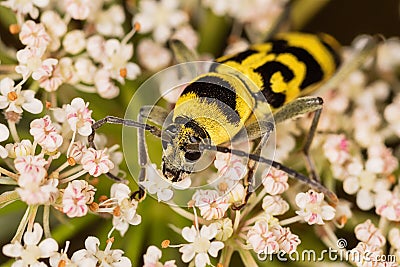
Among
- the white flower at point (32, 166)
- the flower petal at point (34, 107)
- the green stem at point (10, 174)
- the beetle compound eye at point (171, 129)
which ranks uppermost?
the flower petal at point (34, 107)

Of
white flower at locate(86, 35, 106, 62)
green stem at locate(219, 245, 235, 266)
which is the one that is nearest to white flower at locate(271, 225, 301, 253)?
green stem at locate(219, 245, 235, 266)

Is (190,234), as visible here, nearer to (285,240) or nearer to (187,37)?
(285,240)

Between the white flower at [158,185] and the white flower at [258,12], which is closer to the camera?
the white flower at [158,185]

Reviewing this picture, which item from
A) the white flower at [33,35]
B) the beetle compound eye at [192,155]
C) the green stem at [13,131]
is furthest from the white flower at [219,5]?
the green stem at [13,131]

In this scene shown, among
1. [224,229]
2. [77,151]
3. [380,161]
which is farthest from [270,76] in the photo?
[77,151]

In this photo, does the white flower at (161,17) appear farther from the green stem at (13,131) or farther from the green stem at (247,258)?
the green stem at (247,258)

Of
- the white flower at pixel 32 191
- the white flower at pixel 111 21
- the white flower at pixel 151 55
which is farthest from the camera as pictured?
the white flower at pixel 151 55

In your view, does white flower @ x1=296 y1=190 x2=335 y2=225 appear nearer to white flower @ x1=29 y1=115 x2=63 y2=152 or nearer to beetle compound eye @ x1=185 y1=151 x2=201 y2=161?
beetle compound eye @ x1=185 y1=151 x2=201 y2=161
